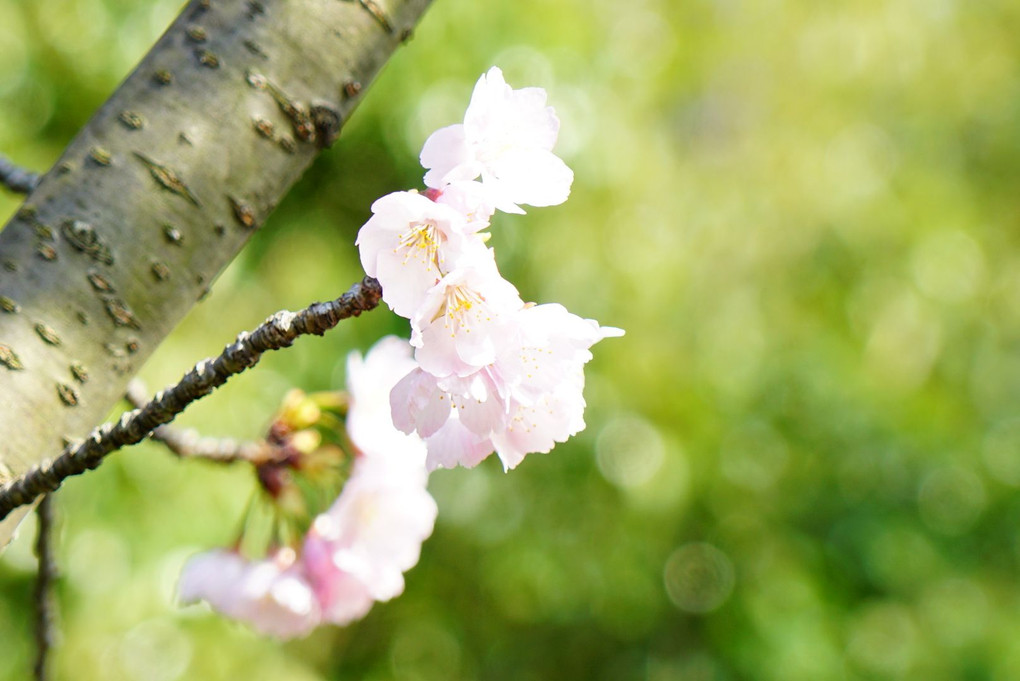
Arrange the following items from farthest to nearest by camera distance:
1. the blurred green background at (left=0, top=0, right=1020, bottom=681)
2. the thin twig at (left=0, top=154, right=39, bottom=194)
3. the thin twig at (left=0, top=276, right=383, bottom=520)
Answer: the blurred green background at (left=0, top=0, right=1020, bottom=681) < the thin twig at (left=0, top=154, right=39, bottom=194) < the thin twig at (left=0, top=276, right=383, bottom=520)

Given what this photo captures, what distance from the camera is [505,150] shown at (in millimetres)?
401

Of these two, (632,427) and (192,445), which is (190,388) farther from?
(632,427)

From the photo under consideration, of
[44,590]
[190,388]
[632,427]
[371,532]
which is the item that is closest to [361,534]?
[371,532]

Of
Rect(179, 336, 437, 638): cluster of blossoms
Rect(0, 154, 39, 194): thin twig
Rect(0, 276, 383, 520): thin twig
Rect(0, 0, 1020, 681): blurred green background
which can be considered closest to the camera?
Rect(0, 276, 383, 520): thin twig

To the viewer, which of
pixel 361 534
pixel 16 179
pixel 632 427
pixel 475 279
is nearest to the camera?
pixel 475 279

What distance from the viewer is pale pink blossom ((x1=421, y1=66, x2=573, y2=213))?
1.26ft

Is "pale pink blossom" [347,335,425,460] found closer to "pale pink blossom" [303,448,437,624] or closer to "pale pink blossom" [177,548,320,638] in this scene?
"pale pink blossom" [303,448,437,624]

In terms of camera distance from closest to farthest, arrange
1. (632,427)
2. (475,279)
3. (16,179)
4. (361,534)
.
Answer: (475,279) → (16,179) → (361,534) → (632,427)

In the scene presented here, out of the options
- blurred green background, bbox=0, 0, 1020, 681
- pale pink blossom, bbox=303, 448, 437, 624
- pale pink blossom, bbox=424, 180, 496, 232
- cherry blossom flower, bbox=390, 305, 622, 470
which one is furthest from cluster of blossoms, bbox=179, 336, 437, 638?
blurred green background, bbox=0, 0, 1020, 681

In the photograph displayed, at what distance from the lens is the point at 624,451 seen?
2182 mm

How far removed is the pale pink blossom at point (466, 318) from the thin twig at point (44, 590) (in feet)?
1.21

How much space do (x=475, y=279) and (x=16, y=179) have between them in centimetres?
39

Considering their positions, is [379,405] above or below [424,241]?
below

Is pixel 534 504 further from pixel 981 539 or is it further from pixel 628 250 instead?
pixel 981 539
